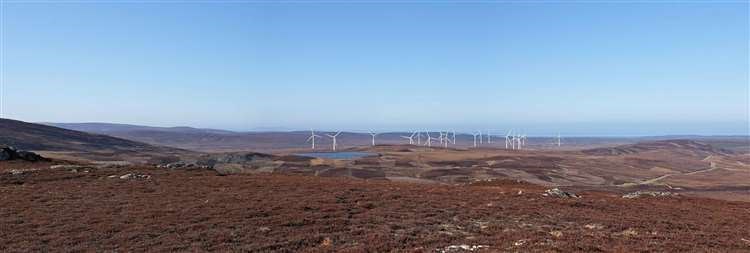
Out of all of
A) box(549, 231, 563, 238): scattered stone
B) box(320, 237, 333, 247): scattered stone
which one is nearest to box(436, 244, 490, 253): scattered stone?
box(320, 237, 333, 247): scattered stone

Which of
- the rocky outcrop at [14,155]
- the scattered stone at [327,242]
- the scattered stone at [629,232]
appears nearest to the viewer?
the scattered stone at [327,242]

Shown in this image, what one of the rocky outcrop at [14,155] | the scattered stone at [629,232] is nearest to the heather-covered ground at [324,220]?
the scattered stone at [629,232]

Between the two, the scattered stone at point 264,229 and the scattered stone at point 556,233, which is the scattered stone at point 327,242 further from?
the scattered stone at point 556,233

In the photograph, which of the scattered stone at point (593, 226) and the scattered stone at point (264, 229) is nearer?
the scattered stone at point (264, 229)

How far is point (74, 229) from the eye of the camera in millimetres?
21172

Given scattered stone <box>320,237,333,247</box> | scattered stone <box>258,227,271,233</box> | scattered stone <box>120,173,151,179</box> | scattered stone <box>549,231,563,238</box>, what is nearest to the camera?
scattered stone <box>320,237,333,247</box>

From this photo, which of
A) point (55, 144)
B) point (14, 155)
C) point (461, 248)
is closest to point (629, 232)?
point (461, 248)

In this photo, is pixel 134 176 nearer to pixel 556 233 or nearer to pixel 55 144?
pixel 556 233

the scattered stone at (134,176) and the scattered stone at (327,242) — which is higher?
the scattered stone at (134,176)

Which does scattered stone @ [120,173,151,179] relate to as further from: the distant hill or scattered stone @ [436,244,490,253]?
the distant hill

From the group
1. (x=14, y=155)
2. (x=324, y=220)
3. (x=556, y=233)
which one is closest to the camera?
(x=556, y=233)

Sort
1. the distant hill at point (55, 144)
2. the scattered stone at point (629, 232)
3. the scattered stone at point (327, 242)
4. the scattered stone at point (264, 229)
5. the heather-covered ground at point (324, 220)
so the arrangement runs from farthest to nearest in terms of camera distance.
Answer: the distant hill at point (55, 144) → the scattered stone at point (629, 232) → the scattered stone at point (264, 229) → the heather-covered ground at point (324, 220) → the scattered stone at point (327, 242)

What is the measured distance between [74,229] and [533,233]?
2002 cm

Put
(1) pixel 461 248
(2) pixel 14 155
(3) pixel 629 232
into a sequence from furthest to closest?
(2) pixel 14 155
(3) pixel 629 232
(1) pixel 461 248
